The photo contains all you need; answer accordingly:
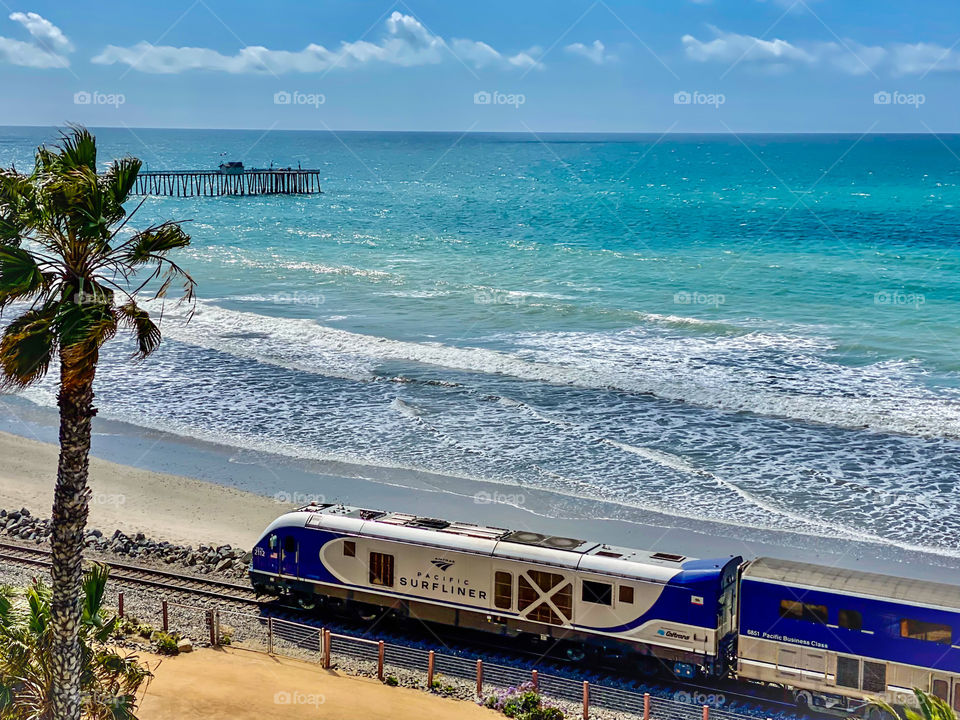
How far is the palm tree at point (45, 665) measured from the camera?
1518 cm

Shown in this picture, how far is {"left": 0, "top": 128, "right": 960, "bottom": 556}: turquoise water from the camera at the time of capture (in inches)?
1437

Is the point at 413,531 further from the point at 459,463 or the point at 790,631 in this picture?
the point at 459,463

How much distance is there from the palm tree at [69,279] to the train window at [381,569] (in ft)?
36.3

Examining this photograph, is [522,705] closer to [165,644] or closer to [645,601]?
[645,601]

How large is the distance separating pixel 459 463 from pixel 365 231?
74.9 metres

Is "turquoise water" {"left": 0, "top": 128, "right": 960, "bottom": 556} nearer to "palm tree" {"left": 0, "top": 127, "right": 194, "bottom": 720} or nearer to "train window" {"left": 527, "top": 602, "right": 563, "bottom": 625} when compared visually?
"train window" {"left": 527, "top": 602, "right": 563, "bottom": 625}

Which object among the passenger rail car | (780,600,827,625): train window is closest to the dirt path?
the passenger rail car

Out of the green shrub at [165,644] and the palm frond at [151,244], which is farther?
the green shrub at [165,644]

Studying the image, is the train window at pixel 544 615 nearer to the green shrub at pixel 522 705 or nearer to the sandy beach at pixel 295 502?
the green shrub at pixel 522 705

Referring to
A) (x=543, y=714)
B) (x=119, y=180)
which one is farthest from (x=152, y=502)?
(x=119, y=180)

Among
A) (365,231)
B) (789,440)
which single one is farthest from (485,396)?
(365,231)

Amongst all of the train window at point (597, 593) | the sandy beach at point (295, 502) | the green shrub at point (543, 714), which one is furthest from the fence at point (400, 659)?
the sandy beach at point (295, 502)

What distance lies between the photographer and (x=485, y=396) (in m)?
46.2

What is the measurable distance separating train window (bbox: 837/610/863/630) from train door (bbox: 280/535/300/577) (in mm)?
11736
